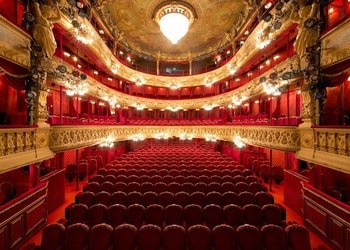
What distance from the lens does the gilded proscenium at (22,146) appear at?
4.70 metres

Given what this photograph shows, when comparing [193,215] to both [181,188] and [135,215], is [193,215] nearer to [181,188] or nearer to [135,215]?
[135,215]

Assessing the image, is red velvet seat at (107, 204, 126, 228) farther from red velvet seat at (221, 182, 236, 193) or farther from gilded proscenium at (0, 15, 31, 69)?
gilded proscenium at (0, 15, 31, 69)

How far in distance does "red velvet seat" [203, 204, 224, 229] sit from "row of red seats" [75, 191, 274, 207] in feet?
2.99

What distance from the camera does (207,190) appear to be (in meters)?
7.59

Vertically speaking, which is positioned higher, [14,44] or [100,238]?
[14,44]

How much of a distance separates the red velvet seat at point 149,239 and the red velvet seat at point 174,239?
5.8 inches

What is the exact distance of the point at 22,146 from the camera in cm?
535

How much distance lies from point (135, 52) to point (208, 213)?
17.8 metres

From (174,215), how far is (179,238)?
3.86 ft

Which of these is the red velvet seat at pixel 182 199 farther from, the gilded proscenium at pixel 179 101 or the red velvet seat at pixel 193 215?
the gilded proscenium at pixel 179 101

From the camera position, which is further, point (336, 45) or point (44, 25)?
point (44, 25)

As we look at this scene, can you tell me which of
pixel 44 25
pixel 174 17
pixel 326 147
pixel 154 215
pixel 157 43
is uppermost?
pixel 157 43

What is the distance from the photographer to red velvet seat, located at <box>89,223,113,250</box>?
173 inches

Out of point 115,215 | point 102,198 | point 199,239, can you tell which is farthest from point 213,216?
point 102,198
